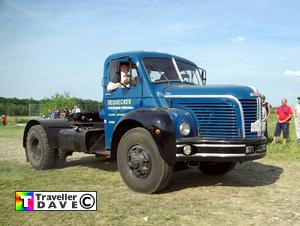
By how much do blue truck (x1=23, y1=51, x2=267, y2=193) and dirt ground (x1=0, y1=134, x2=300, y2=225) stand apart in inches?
17.8

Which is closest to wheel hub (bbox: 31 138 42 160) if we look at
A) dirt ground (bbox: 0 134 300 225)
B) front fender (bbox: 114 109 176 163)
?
dirt ground (bbox: 0 134 300 225)

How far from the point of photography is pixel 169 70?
24.0ft

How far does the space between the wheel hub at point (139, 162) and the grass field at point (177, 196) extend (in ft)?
1.16

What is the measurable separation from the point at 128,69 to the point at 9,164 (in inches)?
177

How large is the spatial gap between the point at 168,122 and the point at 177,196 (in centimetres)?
120

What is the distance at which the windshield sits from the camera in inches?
279

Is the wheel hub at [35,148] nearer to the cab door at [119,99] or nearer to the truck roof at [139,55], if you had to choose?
the cab door at [119,99]

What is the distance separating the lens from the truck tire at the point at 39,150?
29.3 feet

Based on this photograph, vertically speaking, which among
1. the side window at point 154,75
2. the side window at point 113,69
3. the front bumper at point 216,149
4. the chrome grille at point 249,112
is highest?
the side window at point 113,69

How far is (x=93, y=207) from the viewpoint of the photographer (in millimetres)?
5336

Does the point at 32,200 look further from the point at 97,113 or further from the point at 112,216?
the point at 97,113

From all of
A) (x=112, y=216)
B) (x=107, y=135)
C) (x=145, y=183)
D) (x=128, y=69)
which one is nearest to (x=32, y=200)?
(x=112, y=216)

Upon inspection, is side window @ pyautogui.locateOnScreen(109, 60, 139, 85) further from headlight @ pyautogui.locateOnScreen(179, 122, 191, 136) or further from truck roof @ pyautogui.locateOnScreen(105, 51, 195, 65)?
headlight @ pyautogui.locateOnScreen(179, 122, 191, 136)

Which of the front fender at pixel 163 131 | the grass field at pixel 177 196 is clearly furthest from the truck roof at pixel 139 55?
the grass field at pixel 177 196
